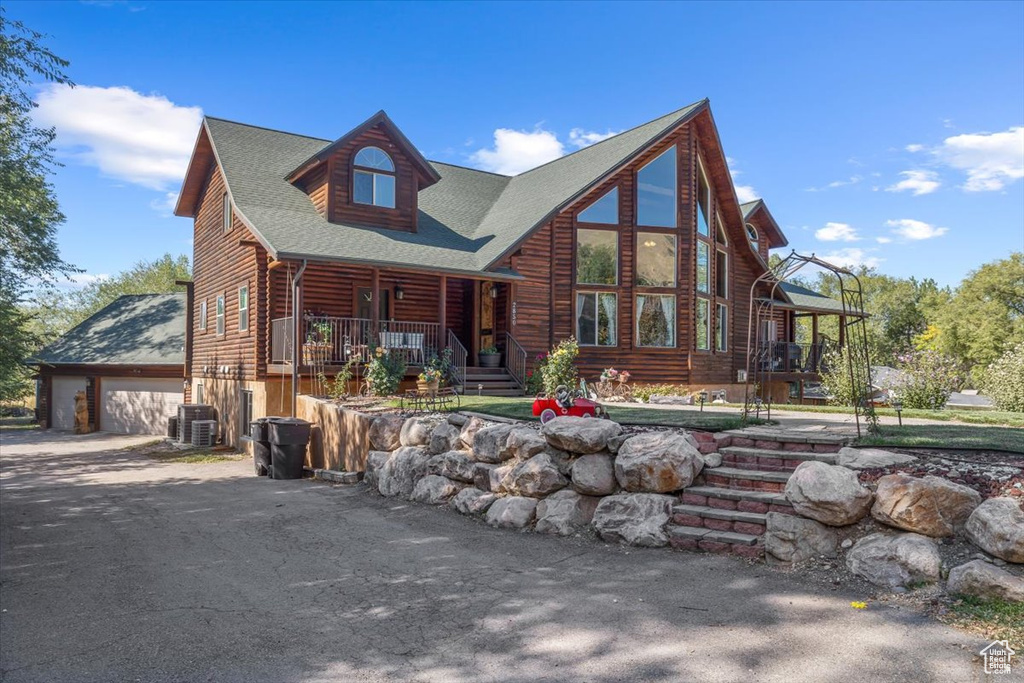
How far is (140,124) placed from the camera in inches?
1993

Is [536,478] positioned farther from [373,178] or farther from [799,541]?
[373,178]

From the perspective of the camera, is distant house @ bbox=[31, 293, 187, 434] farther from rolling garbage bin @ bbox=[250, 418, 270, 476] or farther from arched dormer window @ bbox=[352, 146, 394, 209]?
rolling garbage bin @ bbox=[250, 418, 270, 476]

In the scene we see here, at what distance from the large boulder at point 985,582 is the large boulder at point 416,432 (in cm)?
721

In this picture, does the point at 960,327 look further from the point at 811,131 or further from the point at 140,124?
the point at 140,124

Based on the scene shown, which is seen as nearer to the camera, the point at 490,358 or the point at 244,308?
the point at 490,358

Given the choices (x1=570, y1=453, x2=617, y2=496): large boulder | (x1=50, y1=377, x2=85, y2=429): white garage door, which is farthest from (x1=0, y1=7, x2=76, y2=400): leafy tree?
(x1=570, y1=453, x2=617, y2=496): large boulder

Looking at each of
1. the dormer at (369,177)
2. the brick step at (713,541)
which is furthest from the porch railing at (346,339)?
the brick step at (713,541)

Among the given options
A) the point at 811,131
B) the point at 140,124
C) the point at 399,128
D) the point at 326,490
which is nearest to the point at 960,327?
the point at 811,131

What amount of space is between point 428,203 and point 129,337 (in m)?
15.7

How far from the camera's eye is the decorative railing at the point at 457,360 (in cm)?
1562

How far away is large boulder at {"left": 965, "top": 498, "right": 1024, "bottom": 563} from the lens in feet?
16.2

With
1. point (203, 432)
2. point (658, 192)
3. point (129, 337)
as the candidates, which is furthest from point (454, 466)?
point (129, 337)

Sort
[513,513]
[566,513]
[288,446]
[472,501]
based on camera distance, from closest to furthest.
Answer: [566,513] < [513,513] < [472,501] < [288,446]

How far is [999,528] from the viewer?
5047 millimetres
